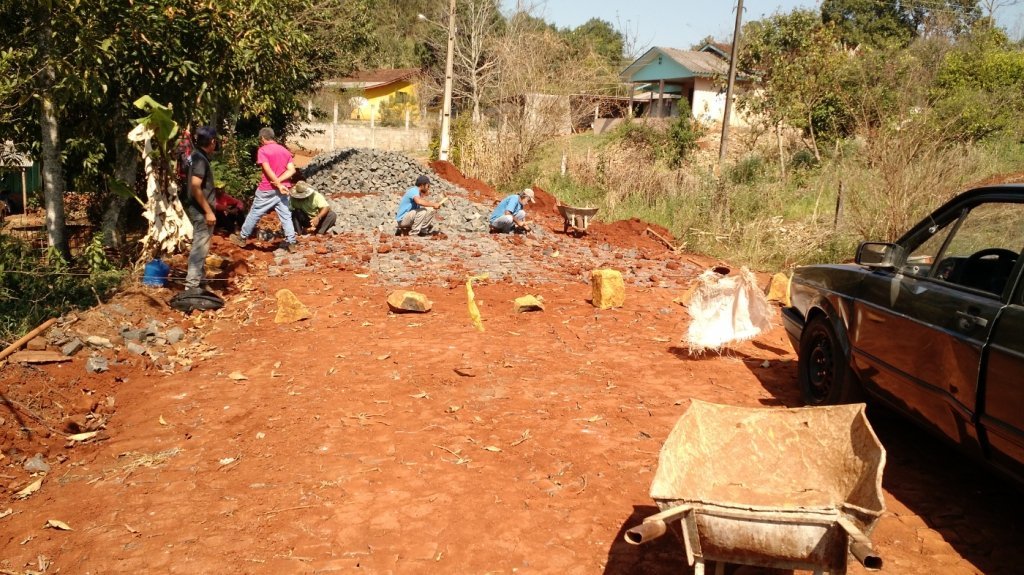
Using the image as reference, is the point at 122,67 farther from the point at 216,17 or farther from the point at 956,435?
the point at 956,435

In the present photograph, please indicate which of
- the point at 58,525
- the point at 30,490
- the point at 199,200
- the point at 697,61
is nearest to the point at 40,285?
the point at 199,200

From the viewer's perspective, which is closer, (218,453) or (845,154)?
(218,453)

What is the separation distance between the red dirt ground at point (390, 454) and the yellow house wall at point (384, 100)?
118ft

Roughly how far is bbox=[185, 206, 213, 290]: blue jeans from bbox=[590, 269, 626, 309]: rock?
433 centimetres

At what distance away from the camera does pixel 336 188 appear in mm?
17797

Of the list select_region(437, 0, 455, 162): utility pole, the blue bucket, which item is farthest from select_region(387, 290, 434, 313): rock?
select_region(437, 0, 455, 162): utility pole

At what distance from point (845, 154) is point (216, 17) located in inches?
584

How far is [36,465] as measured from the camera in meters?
4.56

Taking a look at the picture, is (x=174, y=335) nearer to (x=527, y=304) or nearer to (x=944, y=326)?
(x=527, y=304)

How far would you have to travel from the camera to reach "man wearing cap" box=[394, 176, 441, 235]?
12.1m

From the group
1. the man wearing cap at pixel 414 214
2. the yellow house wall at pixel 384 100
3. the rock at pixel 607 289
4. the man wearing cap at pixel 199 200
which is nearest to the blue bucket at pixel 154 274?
the man wearing cap at pixel 199 200

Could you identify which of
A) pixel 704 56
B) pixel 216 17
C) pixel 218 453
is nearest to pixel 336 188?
pixel 216 17

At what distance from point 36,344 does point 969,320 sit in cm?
660

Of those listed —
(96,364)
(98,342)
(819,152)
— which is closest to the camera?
(96,364)
